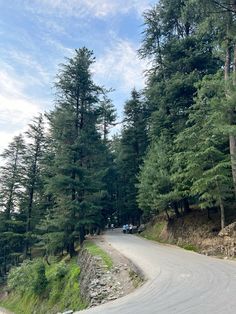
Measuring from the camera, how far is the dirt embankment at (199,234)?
13.5m

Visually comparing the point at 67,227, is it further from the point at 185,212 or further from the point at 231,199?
the point at 231,199

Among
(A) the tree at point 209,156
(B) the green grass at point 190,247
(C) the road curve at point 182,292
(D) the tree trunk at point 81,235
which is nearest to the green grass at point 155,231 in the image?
(B) the green grass at point 190,247

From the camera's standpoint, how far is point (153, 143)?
24953 millimetres

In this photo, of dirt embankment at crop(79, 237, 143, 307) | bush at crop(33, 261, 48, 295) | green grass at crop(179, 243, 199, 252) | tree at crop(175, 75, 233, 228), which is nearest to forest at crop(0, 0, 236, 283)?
tree at crop(175, 75, 233, 228)

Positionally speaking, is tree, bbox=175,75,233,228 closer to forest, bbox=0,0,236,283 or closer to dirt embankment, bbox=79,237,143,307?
forest, bbox=0,0,236,283

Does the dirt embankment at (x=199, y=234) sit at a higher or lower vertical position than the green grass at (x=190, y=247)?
higher

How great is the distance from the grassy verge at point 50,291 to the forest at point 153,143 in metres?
3.47

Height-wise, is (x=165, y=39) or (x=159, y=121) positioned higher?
(x=165, y=39)

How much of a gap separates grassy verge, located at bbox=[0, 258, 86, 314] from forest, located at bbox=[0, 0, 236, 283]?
3.47 metres

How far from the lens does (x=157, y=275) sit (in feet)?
30.6

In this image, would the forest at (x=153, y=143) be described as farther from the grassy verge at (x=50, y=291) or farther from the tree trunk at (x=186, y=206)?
the grassy verge at (x=50, y=291)

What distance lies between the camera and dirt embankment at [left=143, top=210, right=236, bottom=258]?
44.4ft

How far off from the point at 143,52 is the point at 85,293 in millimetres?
20868

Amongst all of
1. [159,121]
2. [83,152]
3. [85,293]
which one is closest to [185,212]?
[159,121]
